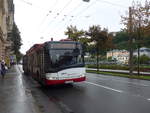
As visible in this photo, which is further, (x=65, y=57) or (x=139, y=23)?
(x=139, y=23)

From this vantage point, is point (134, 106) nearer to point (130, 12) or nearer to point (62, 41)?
point (62, 41)

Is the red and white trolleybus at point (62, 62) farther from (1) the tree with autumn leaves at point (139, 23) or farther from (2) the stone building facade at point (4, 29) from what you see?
(2) the stone building facade at point (4, 29)

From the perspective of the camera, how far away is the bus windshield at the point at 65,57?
1620 cm

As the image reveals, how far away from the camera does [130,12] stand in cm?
2908

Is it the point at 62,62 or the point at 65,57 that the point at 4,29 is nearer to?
the point at 65,57

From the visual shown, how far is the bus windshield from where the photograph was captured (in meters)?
16.2

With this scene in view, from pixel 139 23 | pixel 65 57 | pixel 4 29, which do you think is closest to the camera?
pixel 65 57

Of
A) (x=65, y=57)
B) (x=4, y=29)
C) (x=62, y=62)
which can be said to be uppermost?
(x=4, y=29)

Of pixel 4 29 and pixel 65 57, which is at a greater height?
pixel 4 29

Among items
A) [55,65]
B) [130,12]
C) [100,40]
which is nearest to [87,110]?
[55,65]

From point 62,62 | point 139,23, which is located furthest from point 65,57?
point 139,23

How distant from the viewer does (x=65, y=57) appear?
53.7 feet

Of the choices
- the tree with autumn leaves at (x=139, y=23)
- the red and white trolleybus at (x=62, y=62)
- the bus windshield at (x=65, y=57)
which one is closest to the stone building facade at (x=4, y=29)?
the tree with autumn leaves at (x=139, y=23)

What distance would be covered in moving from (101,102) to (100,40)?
1298 inches
